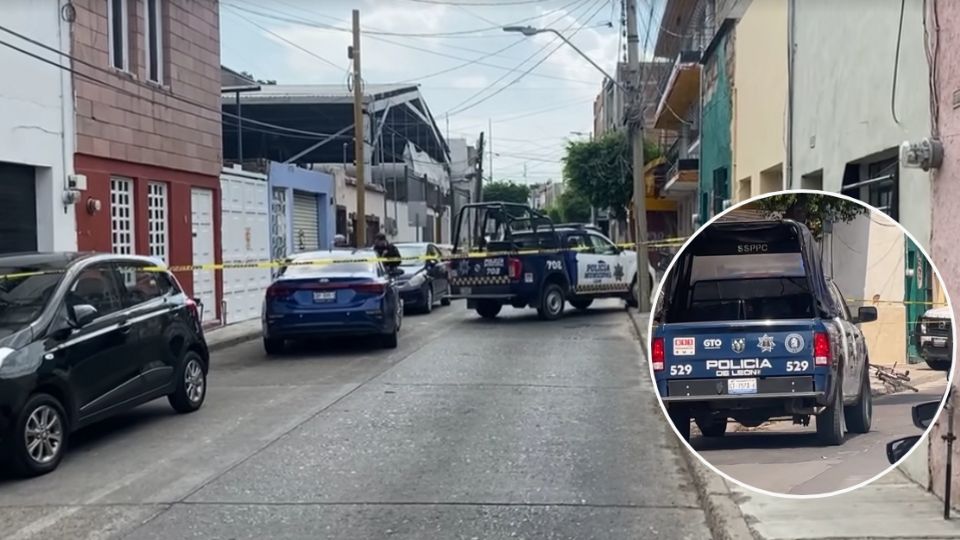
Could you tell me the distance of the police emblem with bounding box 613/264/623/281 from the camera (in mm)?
20156

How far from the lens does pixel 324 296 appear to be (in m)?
14.0

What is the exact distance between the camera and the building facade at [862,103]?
6.52m

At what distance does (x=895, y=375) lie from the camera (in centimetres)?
331

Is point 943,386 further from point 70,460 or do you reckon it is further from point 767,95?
point 767,95

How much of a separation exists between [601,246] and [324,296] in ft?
24.8

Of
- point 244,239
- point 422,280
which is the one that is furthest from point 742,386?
point 244,239

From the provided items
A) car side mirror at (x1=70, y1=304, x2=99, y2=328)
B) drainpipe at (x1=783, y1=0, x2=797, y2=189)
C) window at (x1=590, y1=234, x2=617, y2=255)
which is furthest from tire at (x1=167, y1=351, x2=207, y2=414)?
window at (x1=590, y1=234, x2=617, y2=255)

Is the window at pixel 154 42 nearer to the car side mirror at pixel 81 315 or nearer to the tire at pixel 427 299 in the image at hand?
the tire at pixel 427 299

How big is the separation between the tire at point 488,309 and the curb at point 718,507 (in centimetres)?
1223

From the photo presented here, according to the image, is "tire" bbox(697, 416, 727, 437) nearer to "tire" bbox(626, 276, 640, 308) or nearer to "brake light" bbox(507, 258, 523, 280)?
"brake light" bbox(507, 258, 523, 280)

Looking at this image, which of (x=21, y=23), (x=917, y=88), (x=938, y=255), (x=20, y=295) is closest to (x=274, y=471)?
(x=20, y=295)

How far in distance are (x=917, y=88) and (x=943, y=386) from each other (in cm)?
351

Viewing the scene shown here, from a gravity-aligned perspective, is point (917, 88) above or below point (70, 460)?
above

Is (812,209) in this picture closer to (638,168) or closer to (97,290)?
(97,290)
